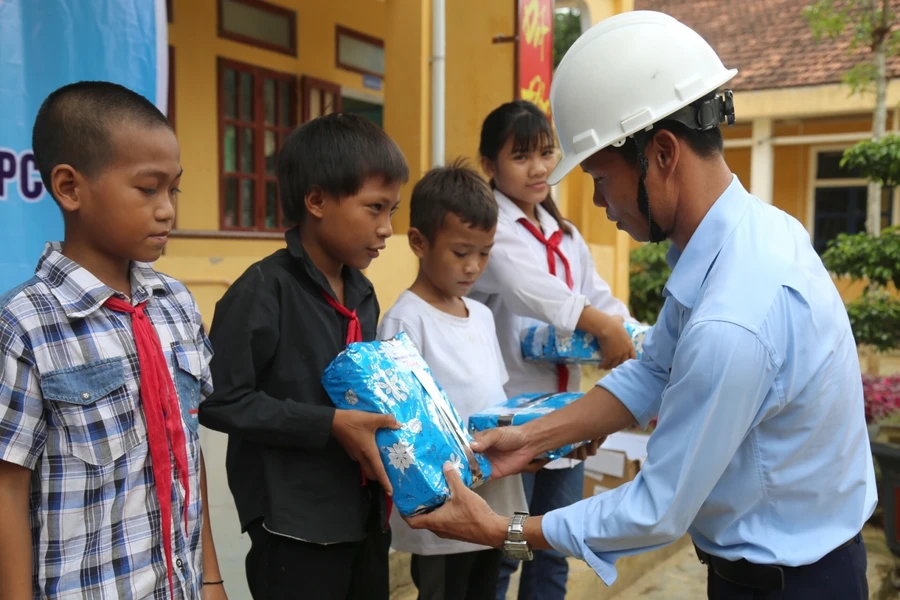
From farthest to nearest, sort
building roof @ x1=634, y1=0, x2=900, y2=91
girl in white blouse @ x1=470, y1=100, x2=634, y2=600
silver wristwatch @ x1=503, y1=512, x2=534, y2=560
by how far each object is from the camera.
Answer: building roof @ x1=634, y1=0, x2=900, y2=91, girl in white blouse @ x1=470, y1=100, x2=634, y2=600, silver wristwatch @ x1=503, y1=512, x2=534, y2=560

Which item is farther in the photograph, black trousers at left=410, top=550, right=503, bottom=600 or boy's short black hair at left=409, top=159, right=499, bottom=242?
boy's short black hair at left=409, top=159, right=499, bottom=242

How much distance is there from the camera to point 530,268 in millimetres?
2734

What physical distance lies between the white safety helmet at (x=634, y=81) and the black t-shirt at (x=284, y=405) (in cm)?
72

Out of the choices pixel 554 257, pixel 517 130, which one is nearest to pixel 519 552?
pixel 554 257

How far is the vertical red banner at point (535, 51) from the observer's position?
228 inches

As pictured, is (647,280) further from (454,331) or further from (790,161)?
(454,331)

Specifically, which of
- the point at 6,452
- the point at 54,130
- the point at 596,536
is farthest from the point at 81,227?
the point at 596,536

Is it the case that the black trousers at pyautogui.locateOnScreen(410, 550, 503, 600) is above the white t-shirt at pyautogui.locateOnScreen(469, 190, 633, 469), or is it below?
below

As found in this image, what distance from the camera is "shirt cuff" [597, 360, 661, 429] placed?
2.19 meters

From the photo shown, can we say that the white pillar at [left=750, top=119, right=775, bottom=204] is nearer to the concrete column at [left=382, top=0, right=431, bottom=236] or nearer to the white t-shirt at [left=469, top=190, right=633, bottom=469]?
the concrete column at [left=382, top=0, right=431, bottom=236]

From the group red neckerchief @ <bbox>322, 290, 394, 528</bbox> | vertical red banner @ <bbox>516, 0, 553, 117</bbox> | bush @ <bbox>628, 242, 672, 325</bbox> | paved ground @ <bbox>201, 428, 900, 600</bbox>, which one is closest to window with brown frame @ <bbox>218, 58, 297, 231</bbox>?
vertical red banner @ <bbox>516, 0, 553, 117</bbox>

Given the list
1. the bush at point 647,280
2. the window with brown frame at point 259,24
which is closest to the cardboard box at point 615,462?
the window with brown frame at point 259,24

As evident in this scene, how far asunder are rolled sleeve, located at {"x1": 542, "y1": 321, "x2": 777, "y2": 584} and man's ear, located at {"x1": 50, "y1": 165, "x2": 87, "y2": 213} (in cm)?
115

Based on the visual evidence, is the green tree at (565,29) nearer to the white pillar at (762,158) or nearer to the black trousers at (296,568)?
the white pillar at (762,158)
